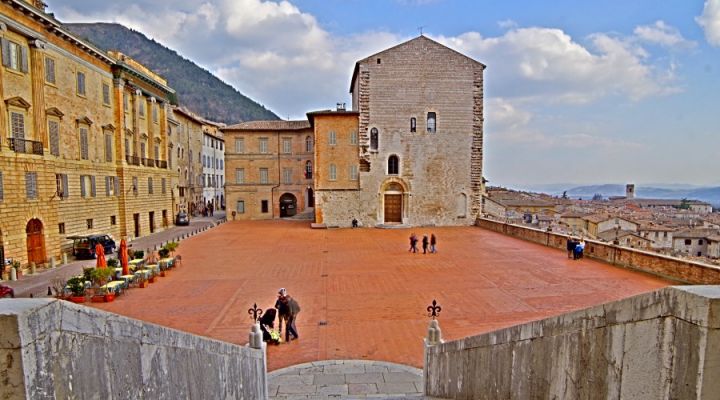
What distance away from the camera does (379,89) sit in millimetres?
32562

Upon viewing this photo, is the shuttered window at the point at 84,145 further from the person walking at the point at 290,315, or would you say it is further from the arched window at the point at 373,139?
the arched window at the point at 373,139

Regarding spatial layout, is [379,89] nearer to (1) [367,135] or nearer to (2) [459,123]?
(1) [367,135]

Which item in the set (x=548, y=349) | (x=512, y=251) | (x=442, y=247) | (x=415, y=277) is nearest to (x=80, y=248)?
(x=415, y=277)

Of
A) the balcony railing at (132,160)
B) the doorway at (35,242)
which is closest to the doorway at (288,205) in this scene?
the balcony railing at (132,160)

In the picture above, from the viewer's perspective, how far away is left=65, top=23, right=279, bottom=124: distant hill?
135 m

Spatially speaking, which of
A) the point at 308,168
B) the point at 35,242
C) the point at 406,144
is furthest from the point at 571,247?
the point at 308,168

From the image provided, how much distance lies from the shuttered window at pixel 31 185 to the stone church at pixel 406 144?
18871 mm

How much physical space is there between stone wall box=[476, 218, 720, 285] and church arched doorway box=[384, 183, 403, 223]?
44.1ft

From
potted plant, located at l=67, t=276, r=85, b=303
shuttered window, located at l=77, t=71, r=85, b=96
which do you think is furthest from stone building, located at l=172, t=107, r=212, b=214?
potted plant, located at l=67, t=276, r=85, b=303

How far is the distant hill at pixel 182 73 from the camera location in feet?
444

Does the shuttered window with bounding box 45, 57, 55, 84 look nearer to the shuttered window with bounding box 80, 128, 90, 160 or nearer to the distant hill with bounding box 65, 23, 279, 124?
the shuttered window with bounding box 80, 128, 90, 160

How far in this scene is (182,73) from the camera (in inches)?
5768

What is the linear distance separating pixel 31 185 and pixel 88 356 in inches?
799

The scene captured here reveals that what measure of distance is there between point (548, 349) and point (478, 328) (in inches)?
289
